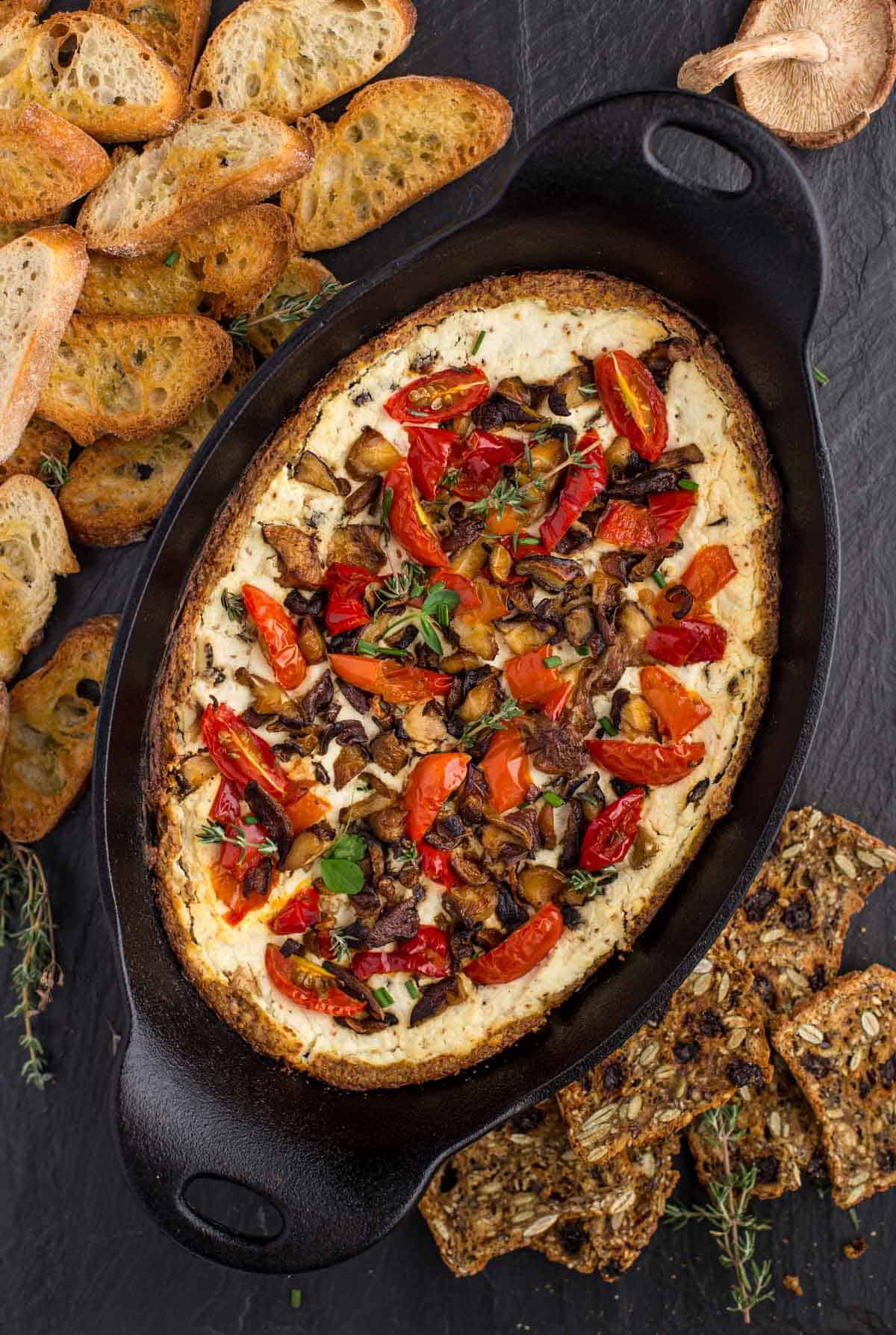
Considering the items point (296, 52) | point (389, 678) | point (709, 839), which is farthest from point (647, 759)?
point (296, 52)

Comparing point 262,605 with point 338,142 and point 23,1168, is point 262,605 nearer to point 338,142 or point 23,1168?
point 338,142

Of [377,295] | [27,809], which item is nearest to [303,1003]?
[27,809]

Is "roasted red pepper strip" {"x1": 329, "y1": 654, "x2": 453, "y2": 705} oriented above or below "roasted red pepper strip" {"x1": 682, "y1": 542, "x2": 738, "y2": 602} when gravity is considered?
below

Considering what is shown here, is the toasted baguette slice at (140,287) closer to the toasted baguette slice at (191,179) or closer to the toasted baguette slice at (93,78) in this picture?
the toasted baguette slice at (191,179)

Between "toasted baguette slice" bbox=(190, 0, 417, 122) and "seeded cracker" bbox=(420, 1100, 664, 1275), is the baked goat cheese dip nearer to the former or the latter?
"seeded cracker" bbox=(420, 1100, 664, 1275)

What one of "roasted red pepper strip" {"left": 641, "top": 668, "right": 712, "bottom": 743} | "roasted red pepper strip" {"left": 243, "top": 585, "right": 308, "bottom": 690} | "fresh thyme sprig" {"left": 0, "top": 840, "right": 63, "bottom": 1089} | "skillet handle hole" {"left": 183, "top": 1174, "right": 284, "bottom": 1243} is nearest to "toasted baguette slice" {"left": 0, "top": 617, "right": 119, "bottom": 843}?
"fresh thyme sprig" {"left": 0, "top": 840, "right": 63, "bottom": 1089}
